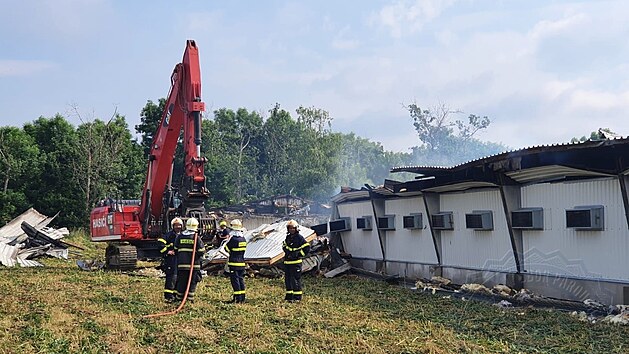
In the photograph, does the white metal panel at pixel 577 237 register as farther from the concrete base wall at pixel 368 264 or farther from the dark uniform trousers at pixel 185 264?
the dark uniform trousers at pixel 185 264

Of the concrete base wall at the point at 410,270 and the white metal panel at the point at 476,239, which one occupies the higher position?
the white metal panel at the point at 476,239

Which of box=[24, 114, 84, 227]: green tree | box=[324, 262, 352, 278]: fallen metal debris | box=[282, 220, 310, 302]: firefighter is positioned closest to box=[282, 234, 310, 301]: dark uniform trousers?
box=[282, 220, 310, 302]: firefighter

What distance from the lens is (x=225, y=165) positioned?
51.0 meters

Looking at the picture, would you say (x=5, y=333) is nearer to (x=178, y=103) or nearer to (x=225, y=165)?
(x=178, y=103)

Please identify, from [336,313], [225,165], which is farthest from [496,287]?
[225,165]

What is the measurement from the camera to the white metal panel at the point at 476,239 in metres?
14.3

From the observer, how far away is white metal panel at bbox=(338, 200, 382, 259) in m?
20.1

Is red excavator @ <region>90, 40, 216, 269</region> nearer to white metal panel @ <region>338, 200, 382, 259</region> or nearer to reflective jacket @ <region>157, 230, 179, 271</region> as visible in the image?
white metal panel @ <region>338, 200, 382, 259</region>

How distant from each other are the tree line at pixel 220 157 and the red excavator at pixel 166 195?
36.4 ft

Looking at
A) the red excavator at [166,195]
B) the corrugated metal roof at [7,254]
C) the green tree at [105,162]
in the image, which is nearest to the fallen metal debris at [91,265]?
the red excavator at [166,195]

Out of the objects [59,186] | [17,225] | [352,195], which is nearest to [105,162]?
[59,186]

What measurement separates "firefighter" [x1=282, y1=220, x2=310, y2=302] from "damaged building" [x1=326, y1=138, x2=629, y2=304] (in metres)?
3.70

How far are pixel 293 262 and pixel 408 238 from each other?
5.72 metres

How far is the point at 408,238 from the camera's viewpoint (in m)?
18.3
